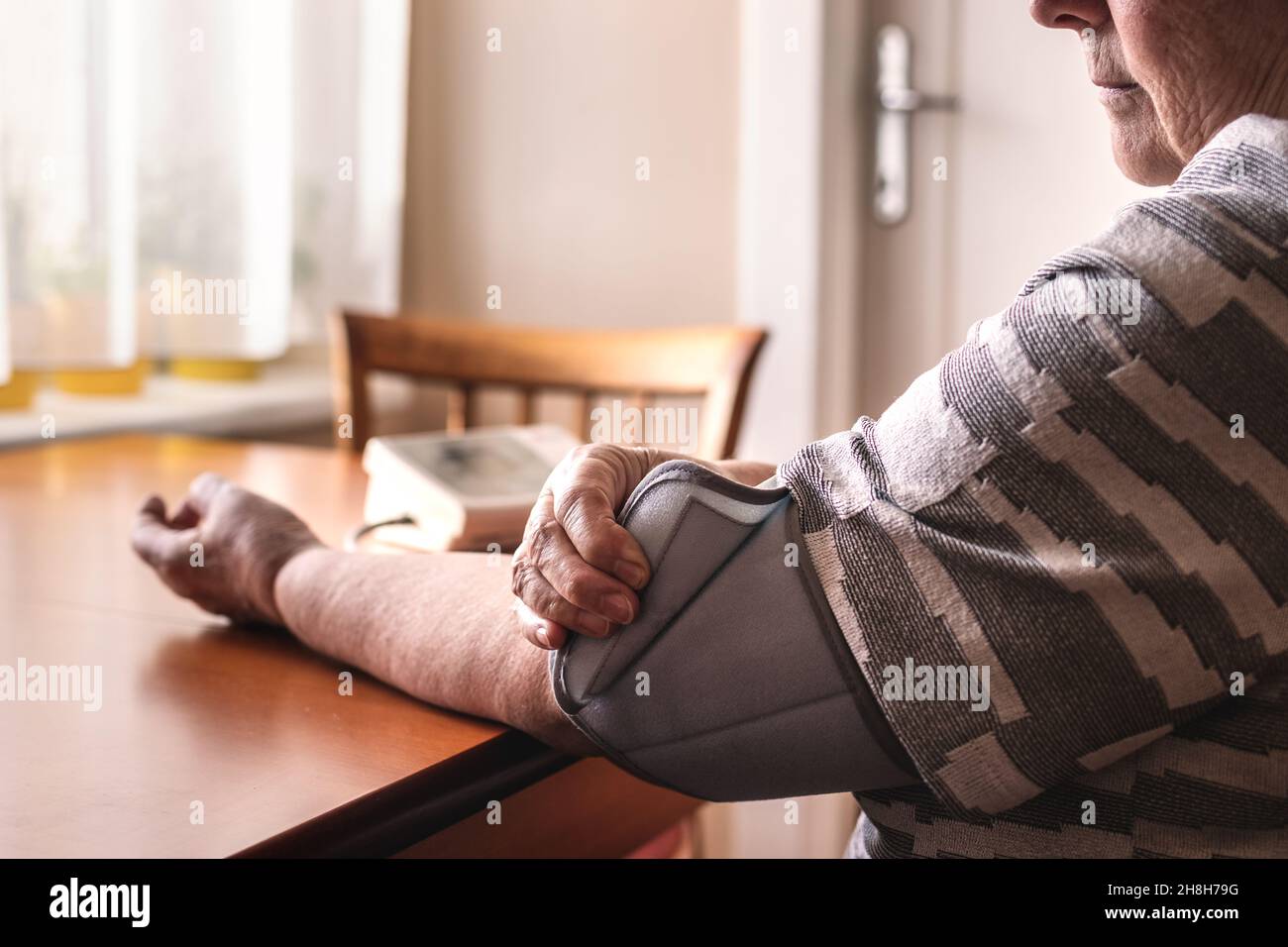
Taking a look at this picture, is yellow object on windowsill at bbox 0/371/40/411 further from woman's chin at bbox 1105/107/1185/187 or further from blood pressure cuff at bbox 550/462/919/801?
woman's chin at bbox 1105/107/1185/187

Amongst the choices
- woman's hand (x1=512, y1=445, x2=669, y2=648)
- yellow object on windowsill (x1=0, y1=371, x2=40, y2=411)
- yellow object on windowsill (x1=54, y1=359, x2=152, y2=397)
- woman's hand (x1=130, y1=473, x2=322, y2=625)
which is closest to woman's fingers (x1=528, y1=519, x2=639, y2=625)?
woman's hand (x1=512, y1=445, x2=669, y2=648)

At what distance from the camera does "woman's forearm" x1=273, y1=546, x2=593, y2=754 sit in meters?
0.74

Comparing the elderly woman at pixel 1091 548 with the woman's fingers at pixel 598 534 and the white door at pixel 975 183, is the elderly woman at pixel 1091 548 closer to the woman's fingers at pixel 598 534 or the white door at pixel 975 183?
the woman's fingers at pixel 598 534

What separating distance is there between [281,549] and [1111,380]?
577 mm

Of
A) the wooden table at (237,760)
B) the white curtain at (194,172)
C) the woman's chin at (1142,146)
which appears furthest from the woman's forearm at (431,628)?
the white curtain at (194,172)

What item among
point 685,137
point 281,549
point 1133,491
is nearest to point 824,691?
point 1133,491

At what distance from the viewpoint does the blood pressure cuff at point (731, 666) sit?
0.62 meters

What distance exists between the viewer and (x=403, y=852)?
675 millimetres

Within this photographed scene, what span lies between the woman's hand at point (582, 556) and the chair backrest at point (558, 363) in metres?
0.79

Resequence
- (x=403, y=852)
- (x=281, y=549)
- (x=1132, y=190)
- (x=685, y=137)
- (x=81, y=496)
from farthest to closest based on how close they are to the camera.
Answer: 1. (x=685, y=137)
2. (x=1132, y=190)
3. (x=81, y=496)
4. (x=281, y=549)
5. (x=403, y=852)

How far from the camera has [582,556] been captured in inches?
26.0

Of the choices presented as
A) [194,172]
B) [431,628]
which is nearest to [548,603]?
[431,628]

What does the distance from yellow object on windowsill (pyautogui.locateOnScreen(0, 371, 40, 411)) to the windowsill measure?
0.04ft

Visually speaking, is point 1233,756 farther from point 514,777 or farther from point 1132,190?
point 1132,190
